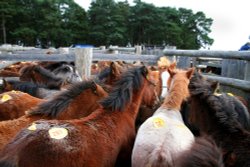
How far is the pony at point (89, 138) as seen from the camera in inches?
123

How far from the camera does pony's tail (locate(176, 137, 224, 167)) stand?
289cm

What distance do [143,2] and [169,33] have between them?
9624 mm

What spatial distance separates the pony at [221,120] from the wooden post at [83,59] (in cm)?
313

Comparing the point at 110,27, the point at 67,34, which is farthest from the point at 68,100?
the point at 110,27

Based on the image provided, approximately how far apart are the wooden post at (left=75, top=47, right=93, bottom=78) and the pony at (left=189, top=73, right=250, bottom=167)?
3130 mm

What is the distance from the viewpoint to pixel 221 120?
389cm

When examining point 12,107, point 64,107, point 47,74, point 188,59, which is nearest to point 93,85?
point 64,107

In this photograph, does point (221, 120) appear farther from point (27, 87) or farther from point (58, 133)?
point (27, 87)

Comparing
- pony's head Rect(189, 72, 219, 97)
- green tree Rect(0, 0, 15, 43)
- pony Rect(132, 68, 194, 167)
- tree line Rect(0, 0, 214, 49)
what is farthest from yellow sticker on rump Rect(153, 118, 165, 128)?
green tree Rect(0, 0, 15, 43)

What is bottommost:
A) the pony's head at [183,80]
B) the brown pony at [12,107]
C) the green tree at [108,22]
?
the brown pony at [12,107]

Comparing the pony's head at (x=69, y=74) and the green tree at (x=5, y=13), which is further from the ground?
the green tree at (x=5, y=13)

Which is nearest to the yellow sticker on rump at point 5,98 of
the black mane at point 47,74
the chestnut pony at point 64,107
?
the chestnut pony at point 64,107

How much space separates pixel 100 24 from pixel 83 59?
55168mm

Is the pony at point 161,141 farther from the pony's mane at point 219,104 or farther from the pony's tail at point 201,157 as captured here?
the pony's mane at point 219,104
